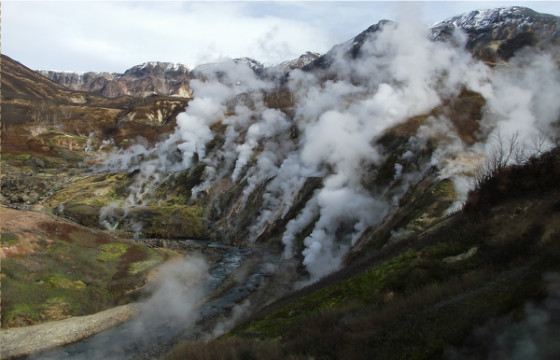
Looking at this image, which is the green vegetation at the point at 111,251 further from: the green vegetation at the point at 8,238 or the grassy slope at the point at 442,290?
the grassy slope at the point at 442,290

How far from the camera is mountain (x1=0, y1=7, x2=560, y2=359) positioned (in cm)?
1482

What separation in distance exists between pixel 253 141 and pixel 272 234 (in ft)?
109

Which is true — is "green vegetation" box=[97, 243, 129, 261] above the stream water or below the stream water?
above

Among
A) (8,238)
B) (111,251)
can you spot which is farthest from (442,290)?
(111,251)

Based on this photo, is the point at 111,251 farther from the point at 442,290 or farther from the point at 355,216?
the point at 442,290

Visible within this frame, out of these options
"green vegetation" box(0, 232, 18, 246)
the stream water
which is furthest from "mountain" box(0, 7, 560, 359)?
"green vegetation" box(0, 232, 18, 246)

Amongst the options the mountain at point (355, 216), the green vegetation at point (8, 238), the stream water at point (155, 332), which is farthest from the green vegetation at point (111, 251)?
the stream water at point (155, 332)

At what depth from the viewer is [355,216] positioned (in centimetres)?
5091

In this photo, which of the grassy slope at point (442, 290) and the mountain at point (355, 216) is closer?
the grassy slope at point (442, 290)

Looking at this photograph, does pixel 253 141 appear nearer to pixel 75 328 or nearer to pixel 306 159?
pixel 306 159

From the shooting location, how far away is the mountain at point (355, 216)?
14.8m

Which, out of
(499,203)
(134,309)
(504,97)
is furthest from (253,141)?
(499,203)

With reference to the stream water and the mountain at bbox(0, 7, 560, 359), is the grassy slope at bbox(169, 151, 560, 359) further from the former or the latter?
the stream water

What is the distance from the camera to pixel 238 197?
81375mm
